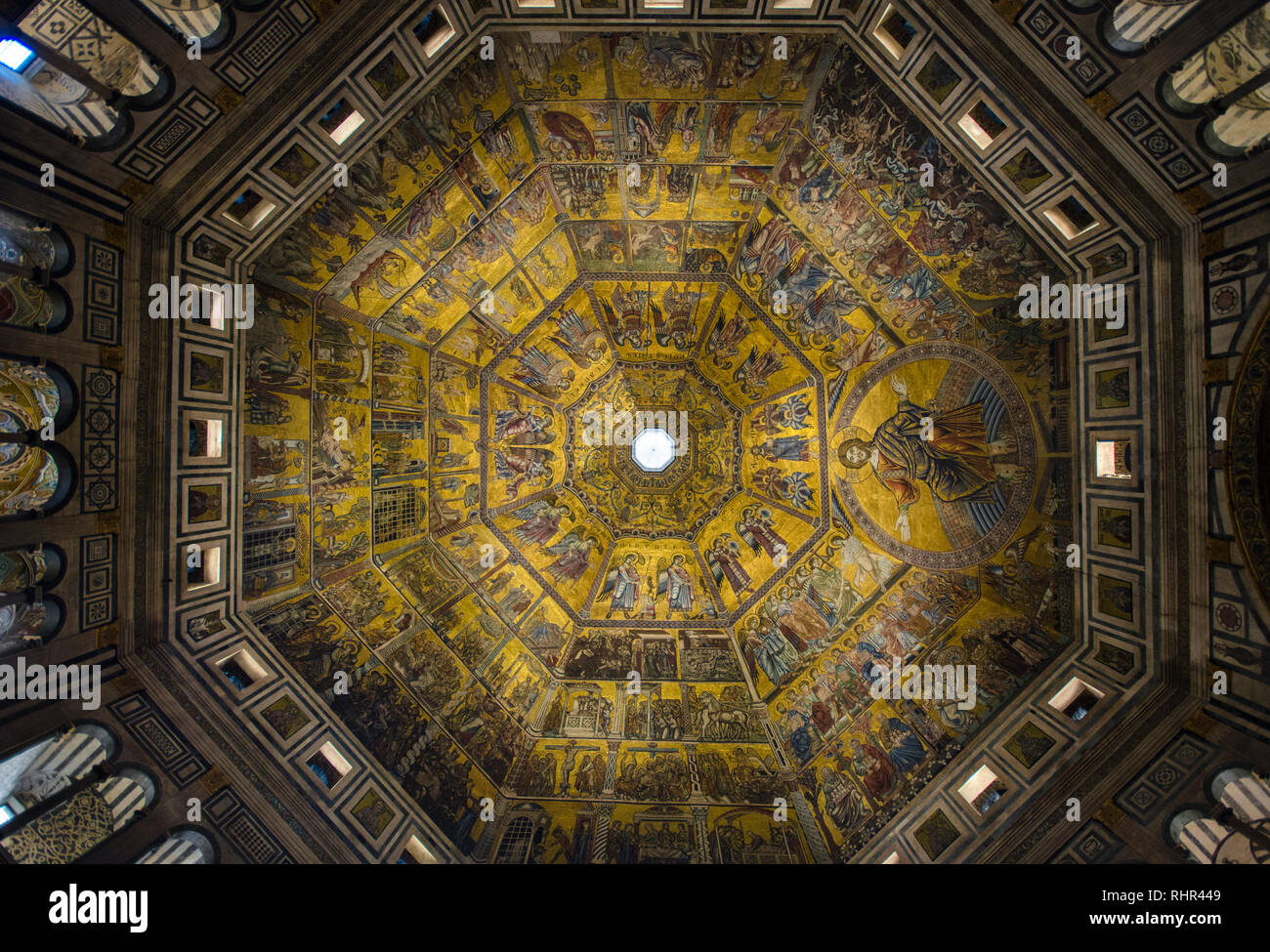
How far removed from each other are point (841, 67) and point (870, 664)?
→ 11611mm

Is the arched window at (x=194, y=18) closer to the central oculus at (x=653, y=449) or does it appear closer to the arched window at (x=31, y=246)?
the arched window at (x=31, y=246)

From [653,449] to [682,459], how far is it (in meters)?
0.99

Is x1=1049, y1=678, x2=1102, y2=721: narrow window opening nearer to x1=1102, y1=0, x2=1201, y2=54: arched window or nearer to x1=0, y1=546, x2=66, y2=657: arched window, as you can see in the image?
x1=1102, y1=0, x2=1201, y2=54: arched window

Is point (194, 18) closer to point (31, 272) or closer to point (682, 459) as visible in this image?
point (31, 272)

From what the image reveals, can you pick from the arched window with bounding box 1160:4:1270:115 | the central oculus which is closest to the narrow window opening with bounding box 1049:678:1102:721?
the arched window with bounding box 1160:4:1270:115

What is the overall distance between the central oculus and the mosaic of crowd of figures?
1.01m

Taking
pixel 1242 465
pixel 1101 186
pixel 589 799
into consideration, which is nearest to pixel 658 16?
A: pixel 1101 186

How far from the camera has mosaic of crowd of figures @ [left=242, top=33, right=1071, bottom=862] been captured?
9.88m

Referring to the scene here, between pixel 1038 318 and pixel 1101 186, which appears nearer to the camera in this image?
pixel 1101 186

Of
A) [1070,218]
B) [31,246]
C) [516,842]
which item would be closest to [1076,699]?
[1070,218]

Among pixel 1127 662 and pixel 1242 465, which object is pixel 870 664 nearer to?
pixel 1127 662

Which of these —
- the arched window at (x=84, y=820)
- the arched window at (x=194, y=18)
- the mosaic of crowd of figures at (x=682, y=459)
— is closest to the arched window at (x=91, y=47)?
the arched window at (x=194, y=18)

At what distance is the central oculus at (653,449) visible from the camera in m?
17.1

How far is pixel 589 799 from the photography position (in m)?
12.7
